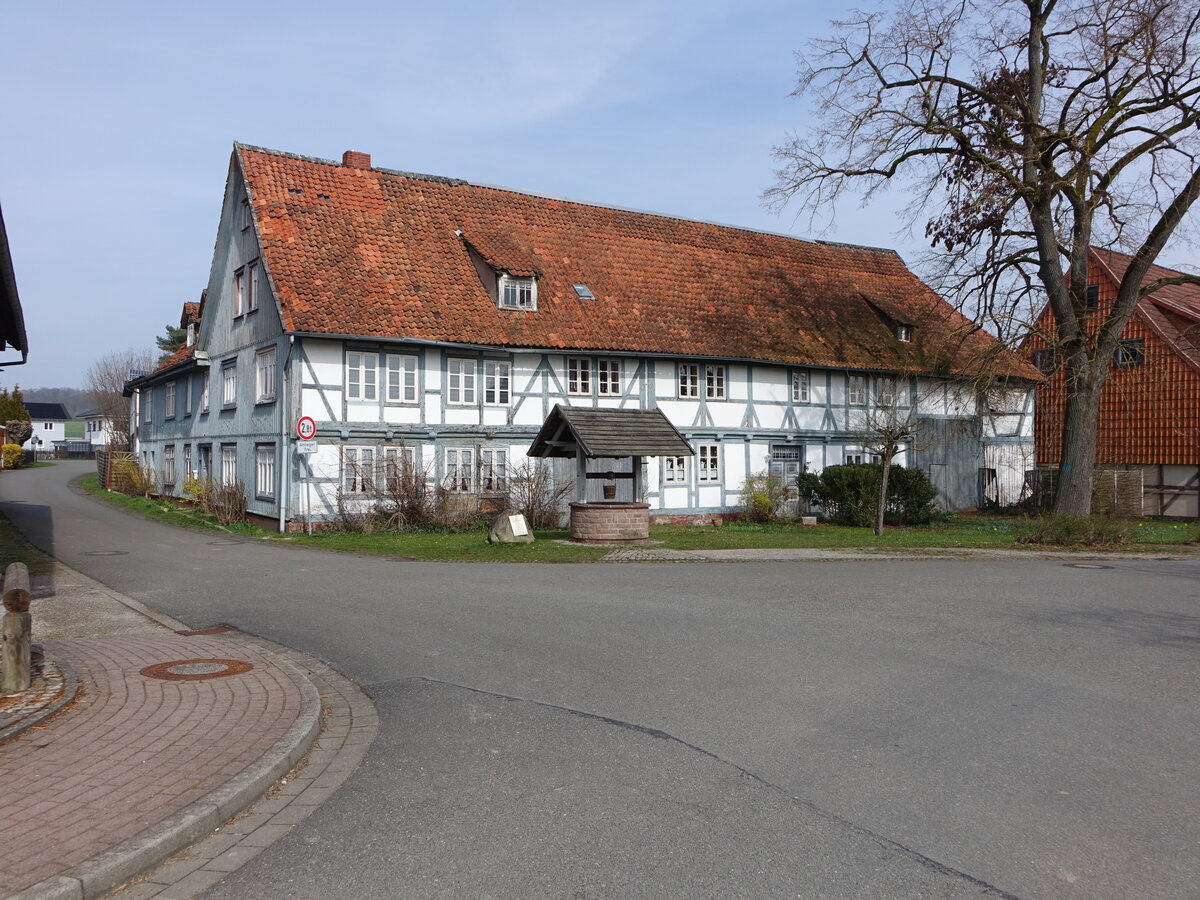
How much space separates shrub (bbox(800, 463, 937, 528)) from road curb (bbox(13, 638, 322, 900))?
2142cm

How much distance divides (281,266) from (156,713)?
59.2 ft

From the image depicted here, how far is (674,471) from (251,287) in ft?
41.0

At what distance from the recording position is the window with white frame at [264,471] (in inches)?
928

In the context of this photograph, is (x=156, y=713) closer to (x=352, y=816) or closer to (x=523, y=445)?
(x=352, y=816)

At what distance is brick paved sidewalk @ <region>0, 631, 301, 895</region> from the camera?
14.5ft

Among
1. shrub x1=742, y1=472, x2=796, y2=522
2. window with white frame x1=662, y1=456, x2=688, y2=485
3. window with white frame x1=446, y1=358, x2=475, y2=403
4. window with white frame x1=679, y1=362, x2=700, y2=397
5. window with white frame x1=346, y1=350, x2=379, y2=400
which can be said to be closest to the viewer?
window with white frame x1=346, y1=350, x2=379, y2=400

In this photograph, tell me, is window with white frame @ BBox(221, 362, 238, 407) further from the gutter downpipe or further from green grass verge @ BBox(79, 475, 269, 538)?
the gutter downpipe

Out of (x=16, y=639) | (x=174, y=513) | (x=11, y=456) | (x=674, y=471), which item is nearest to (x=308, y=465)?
(x=174, y=513)

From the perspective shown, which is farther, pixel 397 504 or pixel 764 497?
pixel 764 497

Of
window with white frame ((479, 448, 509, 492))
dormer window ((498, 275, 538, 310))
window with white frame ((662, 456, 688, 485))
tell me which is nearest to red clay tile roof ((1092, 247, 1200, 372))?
window with white frame ((662, 456, 688, 485))

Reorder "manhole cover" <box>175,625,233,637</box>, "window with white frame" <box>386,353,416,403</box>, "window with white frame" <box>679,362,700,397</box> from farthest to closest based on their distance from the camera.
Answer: "window with white frame" <box>679,362,700,397</box> → "window with white frame" <box>386,353,416,403</box> → "manhole cover" <box>175,625,233,637</box>

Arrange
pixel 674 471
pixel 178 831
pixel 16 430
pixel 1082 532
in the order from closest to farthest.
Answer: pixel 178 831
pixel 1082 532
pixel 674 471
pixel 16 430

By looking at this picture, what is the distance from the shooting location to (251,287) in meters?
25.5

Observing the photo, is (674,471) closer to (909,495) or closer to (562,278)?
(562,278)
